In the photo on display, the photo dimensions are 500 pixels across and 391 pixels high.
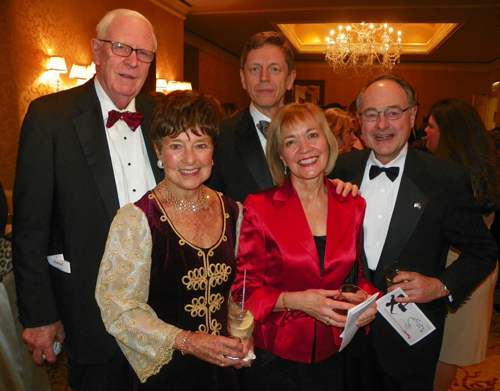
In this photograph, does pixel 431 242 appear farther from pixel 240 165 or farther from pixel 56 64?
pixel 56 64

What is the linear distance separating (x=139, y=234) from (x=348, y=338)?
90 centimetres

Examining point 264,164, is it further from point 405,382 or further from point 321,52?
point 321,52

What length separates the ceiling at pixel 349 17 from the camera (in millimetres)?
7879

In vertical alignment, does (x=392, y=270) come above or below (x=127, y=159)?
below

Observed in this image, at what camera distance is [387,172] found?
209cm

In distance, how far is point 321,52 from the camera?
41.3ft

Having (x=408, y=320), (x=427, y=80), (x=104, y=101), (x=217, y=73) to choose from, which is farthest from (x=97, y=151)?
(x=427, y=80)

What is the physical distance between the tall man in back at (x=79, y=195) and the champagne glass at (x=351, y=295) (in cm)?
97

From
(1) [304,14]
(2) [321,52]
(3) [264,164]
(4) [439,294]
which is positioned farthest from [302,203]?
(2) [321,52]

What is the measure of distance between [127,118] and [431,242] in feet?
5.00

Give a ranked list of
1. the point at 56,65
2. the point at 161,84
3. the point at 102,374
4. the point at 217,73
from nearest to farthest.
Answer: the point at 102,374, the point at 56,65, the point at 161,84, the point at 217,73

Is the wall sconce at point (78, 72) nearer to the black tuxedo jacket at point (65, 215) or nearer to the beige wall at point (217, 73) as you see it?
the black tuxedo jacket at point (65, 215)

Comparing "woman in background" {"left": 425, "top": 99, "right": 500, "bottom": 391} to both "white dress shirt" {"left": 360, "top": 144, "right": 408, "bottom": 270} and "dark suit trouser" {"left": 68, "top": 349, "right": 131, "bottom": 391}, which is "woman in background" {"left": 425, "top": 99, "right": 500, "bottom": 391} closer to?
"white dress shirt" {"left": 360, "top": 144, "right": 408, "bottom": 270}

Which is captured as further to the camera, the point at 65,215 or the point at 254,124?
the point at 254,124
